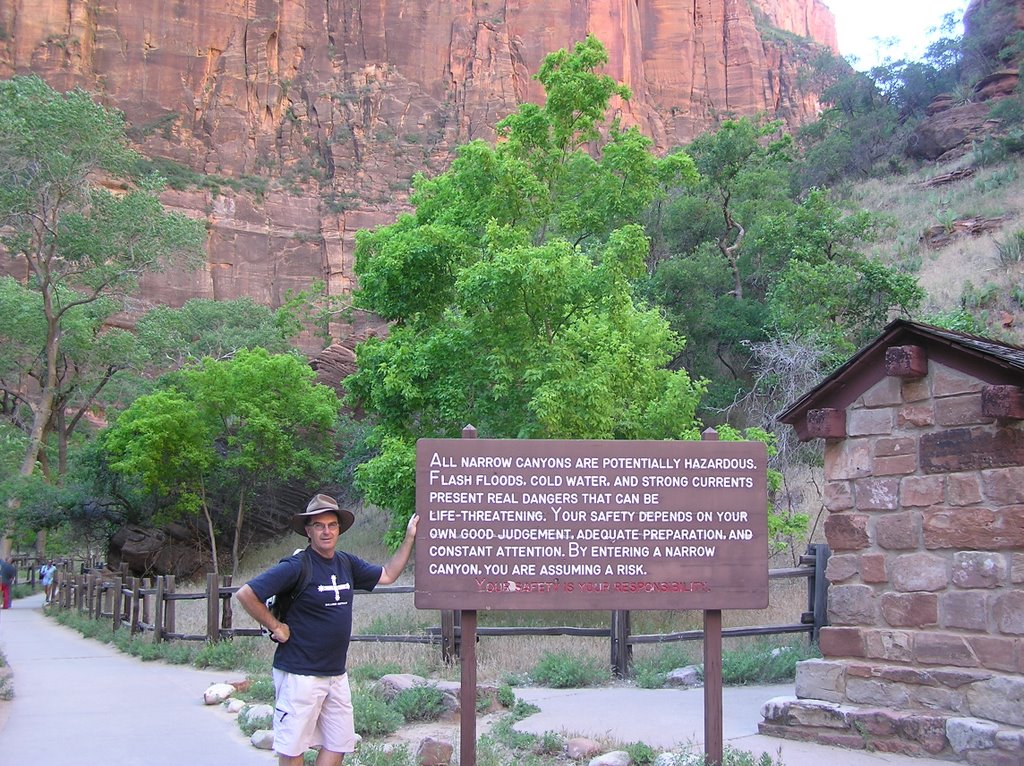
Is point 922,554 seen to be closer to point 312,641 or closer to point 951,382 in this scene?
point 951,382

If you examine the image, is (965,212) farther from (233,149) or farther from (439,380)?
(233,149)

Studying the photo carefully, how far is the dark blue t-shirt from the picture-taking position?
16.5 ft

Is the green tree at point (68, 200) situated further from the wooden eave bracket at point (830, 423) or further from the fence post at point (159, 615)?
the wooden eave bracket at point (830, 423)

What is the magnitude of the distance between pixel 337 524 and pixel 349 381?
9.46 m

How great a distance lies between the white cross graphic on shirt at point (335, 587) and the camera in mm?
5168

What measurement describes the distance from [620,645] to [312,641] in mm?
5642

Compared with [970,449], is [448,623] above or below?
below

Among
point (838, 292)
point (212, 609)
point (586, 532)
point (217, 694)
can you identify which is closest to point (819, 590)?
point (586, 532)

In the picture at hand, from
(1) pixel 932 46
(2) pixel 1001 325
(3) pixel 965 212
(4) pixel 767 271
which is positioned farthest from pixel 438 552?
(1) pixel 932 46

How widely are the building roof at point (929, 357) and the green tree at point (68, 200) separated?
88.9 ft

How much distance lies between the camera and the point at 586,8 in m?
79.3

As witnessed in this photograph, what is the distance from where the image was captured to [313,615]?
A: 16.9 ft

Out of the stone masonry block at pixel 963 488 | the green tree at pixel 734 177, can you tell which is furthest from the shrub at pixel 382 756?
the green tree at pixel 734 177

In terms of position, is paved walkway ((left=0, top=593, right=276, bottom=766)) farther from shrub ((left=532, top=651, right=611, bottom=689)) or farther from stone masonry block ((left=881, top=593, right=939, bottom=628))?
stone masonry block ((left=881, top=593, right=939, bottom=628))
